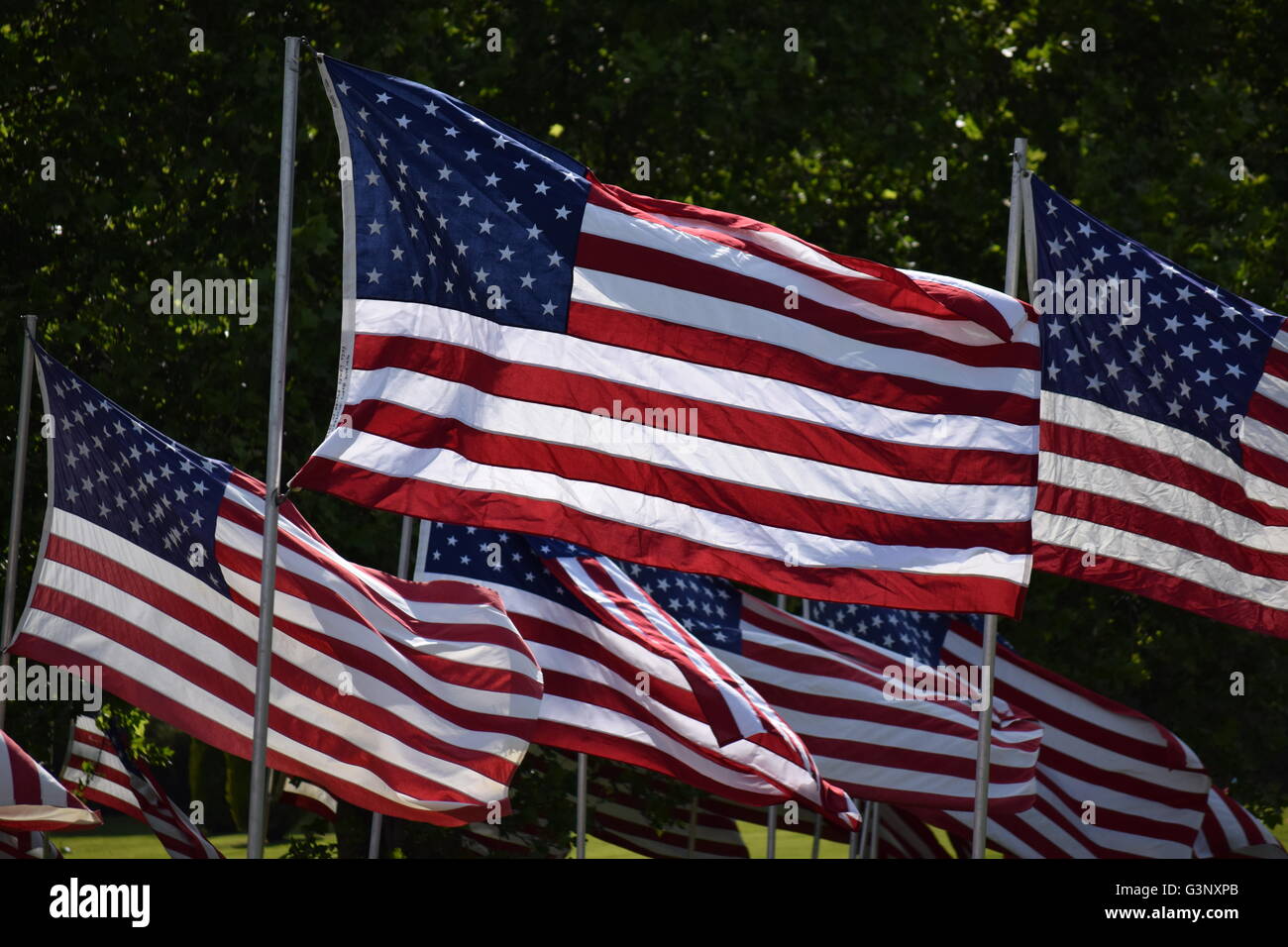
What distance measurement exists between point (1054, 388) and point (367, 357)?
14.2 feet

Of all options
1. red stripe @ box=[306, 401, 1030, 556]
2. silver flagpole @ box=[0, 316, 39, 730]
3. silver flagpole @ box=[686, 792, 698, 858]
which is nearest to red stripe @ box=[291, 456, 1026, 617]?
red stripe @ box=[306, 401, 1030, 556]

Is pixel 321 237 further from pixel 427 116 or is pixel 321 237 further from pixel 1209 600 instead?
pixel 1209 600

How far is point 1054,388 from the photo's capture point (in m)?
10.7

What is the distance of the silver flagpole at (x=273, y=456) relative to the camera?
28.5 feet

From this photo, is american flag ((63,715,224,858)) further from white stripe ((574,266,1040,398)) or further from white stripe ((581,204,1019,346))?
white stripe ((581,204,1019,346))

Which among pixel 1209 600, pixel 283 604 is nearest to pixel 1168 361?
pixel 1209 600

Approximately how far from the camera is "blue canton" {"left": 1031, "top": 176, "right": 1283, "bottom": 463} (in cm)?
1045

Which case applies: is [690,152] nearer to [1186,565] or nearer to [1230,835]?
[1230,835]

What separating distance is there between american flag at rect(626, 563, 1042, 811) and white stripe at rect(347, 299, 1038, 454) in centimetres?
496

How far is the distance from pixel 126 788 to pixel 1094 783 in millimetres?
8079

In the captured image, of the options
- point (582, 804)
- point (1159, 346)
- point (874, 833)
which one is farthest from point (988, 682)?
point (874, 833)

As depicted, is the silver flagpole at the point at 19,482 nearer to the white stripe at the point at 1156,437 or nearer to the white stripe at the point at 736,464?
the white stripe at the point at 736,464

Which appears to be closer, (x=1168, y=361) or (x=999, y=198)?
(x=1168, y=361)

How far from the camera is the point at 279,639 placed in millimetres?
10281
